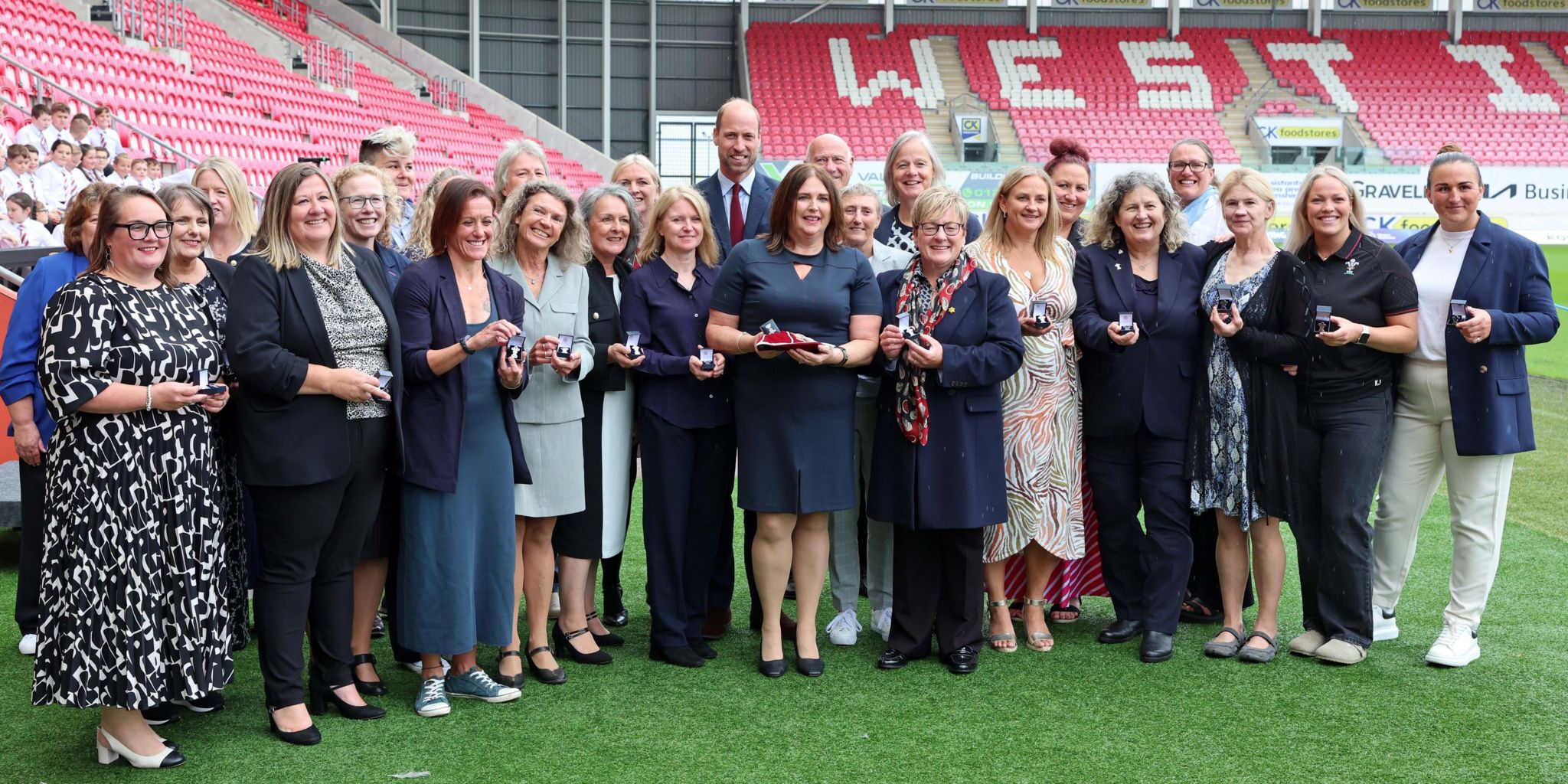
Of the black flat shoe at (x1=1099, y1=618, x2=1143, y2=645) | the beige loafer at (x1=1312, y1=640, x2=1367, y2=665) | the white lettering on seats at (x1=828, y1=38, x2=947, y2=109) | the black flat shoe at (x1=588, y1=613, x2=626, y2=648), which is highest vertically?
the white lettering on seats at (x1=828, y1=38, x2=947, y2=109)

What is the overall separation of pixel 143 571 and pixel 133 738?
Result: 50 centimetres

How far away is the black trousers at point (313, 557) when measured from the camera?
3.63 meters

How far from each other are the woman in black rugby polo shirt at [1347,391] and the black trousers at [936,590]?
3.82ft

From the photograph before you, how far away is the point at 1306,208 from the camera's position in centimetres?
450

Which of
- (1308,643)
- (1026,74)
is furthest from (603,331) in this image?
(1026,74)

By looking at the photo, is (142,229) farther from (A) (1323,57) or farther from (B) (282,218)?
(A) (1323,57)

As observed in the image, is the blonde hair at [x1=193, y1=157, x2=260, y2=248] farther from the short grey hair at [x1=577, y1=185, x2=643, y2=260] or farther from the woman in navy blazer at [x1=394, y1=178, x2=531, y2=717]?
the short grey hair at [x1=577, y1=185, x2=643, y2=260]

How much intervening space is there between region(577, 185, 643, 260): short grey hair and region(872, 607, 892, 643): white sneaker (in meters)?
1.67

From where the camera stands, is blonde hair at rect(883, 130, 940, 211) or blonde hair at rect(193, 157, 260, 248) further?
blonde hair at rect(883, 130, 940, 211)

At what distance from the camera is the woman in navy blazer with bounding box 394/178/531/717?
3920 mm

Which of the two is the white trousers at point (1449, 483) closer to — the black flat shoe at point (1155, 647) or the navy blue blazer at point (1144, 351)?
the navy blue blazer at point (1144, 351)

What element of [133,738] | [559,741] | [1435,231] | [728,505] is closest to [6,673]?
[133,738]

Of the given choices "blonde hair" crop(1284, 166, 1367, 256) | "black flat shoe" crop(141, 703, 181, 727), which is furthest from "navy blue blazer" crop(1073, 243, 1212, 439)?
"black flat shoe" crop(141, 703, 181, 727)

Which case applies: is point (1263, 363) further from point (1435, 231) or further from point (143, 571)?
point (143, 571)
